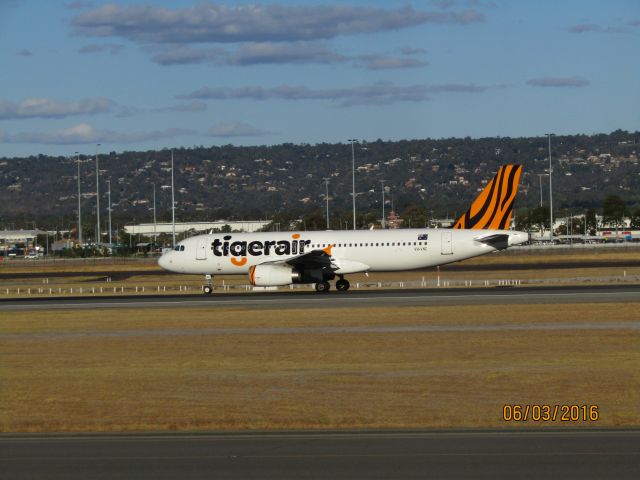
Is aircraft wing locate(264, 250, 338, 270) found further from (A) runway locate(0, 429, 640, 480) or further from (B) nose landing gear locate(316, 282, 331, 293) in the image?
(A) runway locate(0, 429, 640, 480)

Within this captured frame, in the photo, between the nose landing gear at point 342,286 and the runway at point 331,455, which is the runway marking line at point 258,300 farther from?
the runway at point 331,455

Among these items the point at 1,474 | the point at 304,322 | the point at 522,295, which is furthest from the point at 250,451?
the point at 522,295

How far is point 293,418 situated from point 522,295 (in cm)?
2470

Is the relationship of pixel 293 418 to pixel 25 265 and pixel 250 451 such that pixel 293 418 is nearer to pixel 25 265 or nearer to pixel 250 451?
pixel 250 451

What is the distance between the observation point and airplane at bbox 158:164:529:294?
1870 inches

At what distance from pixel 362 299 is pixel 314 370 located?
18451 mm

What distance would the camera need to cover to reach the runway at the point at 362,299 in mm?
38875

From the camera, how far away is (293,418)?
58.6 feet

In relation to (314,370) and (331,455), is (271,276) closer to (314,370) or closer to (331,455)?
(314,370)

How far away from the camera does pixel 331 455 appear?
1455cm

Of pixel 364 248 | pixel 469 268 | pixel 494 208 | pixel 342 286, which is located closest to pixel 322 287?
pixel 342 286
